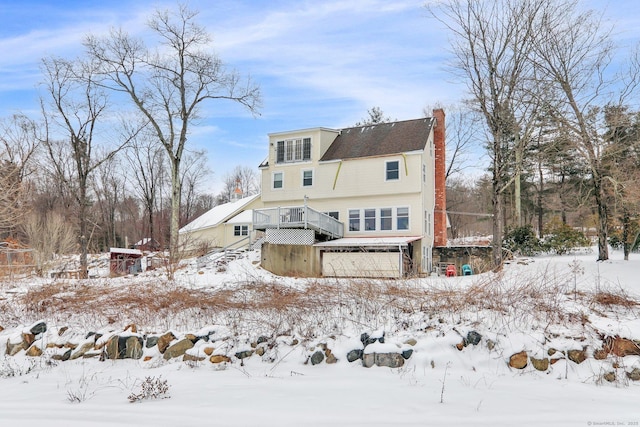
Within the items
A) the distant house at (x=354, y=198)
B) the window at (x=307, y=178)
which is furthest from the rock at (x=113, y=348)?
the window at (x=307, y=178)

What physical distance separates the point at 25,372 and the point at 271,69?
37.1 feet

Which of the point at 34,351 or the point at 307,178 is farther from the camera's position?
the point at 307,178

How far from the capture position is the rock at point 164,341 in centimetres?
793

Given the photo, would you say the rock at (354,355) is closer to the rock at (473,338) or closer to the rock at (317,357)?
the rock at (317,357)

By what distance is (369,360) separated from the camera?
7.01m

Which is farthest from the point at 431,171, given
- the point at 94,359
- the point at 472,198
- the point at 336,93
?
the point at 472,198

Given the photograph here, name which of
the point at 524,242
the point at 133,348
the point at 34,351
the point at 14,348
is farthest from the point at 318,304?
the point at 524,242

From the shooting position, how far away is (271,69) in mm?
15242

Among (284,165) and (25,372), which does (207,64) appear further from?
(25,372)

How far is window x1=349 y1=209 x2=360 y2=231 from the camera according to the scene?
24.2 m

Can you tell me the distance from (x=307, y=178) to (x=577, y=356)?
65.7 feet

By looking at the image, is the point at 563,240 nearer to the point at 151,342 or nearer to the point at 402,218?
the point at 402,218

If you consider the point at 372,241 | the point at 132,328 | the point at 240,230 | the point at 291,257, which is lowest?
the point at 132,328

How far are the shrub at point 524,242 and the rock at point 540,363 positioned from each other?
20.0 meters
